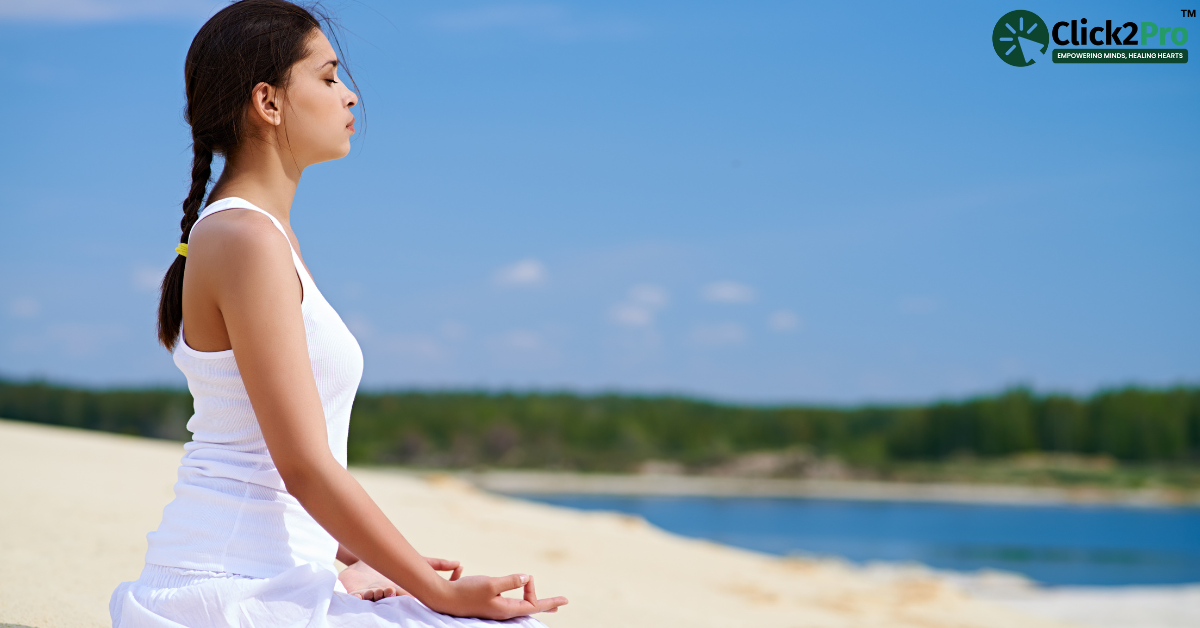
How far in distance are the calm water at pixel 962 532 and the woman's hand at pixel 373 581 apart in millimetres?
15734

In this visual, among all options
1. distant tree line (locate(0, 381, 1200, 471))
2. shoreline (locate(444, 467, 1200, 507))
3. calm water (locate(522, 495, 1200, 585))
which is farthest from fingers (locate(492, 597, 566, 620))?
distant tree line (locate(0, 381, 1200, 471))

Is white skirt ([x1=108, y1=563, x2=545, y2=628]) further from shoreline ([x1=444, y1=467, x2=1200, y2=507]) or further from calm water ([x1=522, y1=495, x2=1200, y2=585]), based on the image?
shoreline ([x1=444, y1=467, x2=1200, y2=507])

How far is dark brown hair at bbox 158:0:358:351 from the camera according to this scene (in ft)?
4.72

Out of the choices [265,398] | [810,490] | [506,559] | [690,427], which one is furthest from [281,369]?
[690,427]

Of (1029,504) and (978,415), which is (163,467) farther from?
(978,415)

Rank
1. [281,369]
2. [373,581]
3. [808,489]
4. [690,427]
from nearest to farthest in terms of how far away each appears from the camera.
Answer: [281,369] < [373,581] < [808,489] < [690,427]

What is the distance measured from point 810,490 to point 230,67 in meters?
41.9

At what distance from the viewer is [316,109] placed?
1.48m

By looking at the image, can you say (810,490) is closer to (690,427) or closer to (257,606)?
(690,427)

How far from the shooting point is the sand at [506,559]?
3.58 meters

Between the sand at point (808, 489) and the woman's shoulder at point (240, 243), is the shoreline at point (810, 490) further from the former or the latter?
the woman's shoulder at point (240, 243)

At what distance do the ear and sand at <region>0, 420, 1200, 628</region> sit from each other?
1.64m

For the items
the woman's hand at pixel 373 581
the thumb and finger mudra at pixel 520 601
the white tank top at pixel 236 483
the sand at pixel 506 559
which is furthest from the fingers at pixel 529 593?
the sand at pixel 506 559

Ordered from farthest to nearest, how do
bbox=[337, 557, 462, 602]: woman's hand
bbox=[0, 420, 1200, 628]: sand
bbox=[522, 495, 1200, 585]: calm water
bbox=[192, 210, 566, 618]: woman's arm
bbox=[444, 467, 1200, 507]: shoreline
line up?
bbox=[444, 467, 1200, 507]: shoreline → bbox=[522, 495, 1200, 585]: calm water → bbox=[0, 420, 1200, 628]: sand → bbox=[337, 557, 462, 602]: woman's hand → bbox=[192, 210, 566, 618]: woman's arm
